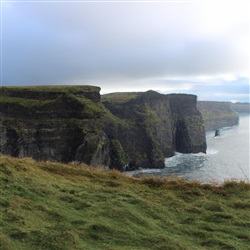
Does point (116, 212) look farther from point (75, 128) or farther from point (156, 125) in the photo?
point (156, 125)

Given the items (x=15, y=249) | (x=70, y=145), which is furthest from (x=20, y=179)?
(x=70, y=145)

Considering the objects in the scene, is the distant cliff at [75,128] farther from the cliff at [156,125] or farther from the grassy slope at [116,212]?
the grassy slope at [116,212]

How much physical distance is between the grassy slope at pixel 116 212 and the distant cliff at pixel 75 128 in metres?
51.8

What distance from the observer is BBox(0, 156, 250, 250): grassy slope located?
29.5ft

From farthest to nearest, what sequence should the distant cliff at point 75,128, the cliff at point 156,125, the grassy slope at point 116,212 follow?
1. the cliff at point 156,125
2. the distant cliff at point 75,128
3. the grassy slope at point 116,212

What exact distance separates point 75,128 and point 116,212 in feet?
201

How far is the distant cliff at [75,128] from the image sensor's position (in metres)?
67.2

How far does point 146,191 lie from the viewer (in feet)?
46.4

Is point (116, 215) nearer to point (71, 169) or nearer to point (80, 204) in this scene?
point (80, 204)

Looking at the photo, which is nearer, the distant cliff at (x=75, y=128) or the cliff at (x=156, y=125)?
the distant cliff at (x=75, y=128)

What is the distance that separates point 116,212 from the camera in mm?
11195

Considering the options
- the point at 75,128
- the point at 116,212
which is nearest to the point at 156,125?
the point at 75,128

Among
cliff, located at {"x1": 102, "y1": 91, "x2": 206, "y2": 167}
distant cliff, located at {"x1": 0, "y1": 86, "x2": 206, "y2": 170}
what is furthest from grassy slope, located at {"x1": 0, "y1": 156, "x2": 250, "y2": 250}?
cliff, located at {"x1": 102, "y1": 91, "x2": 206, "y2": 167}

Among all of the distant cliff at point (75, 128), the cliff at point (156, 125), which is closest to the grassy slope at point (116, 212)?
the distant cliff at point (75, 128)
